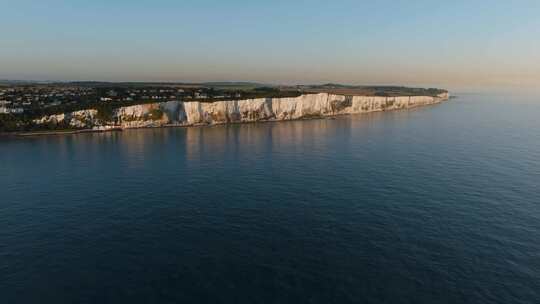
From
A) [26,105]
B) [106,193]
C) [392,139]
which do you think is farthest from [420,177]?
[26,105]

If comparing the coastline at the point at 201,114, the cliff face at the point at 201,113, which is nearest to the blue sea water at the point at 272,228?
the coastline at the point at 201,114

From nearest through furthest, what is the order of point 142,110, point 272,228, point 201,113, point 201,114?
1. point 272,228
2. point 142,110
3. point 201,114
4. point 201,113

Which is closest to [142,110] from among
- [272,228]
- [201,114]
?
[201,114]

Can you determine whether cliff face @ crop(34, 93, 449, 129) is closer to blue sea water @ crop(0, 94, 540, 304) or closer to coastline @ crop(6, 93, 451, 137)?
coastline @ crop(6, 93, 451, 137)

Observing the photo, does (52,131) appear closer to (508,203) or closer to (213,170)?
(213,170)

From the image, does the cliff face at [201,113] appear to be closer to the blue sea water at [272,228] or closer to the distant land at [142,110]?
the distant land at [142,110]

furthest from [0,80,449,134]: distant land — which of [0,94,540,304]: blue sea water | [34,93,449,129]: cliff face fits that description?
[0,94,540,304]: blue sea water

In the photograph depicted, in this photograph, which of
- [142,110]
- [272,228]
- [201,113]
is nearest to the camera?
[272,228]

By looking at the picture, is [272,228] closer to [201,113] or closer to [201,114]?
[201,114]
